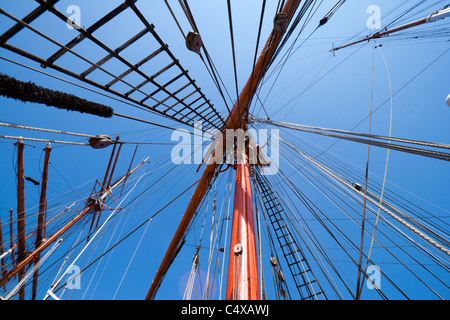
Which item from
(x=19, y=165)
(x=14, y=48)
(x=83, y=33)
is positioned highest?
(x=83, y=33)

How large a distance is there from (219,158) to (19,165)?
5.89m

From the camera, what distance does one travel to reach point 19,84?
1953 mm

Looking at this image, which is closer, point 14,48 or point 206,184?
point 14,48

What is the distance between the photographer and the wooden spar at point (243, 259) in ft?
6.77

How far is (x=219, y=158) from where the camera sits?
23.1 ft

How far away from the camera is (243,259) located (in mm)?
2408

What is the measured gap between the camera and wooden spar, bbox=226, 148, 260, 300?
2.06 m
